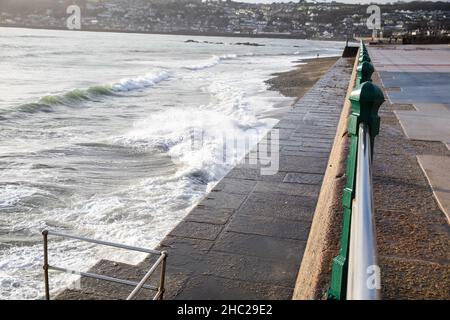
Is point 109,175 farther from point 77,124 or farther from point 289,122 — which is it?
point 77,124

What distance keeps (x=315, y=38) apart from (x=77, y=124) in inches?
5657

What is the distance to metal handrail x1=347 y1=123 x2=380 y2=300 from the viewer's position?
1045mm

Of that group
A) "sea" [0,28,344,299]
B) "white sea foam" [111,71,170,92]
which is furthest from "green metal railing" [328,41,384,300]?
"white sea foam" [111,71,170,92]

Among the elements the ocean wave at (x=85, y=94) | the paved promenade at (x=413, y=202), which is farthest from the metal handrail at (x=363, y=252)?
the ocean wave at (x=85, y=94)

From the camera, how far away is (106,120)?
15.0 m

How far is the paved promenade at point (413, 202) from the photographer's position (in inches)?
90.2

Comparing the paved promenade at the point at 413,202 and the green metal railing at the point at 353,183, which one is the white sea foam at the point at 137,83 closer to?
the paved promenade at the point at 413,202

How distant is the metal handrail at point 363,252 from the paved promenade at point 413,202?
0.89 m

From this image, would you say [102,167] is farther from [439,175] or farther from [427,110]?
[439,175]

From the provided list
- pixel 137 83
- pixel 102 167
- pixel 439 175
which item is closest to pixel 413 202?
pixel 439 175

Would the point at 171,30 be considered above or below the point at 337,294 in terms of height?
above

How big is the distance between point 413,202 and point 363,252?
230cm
